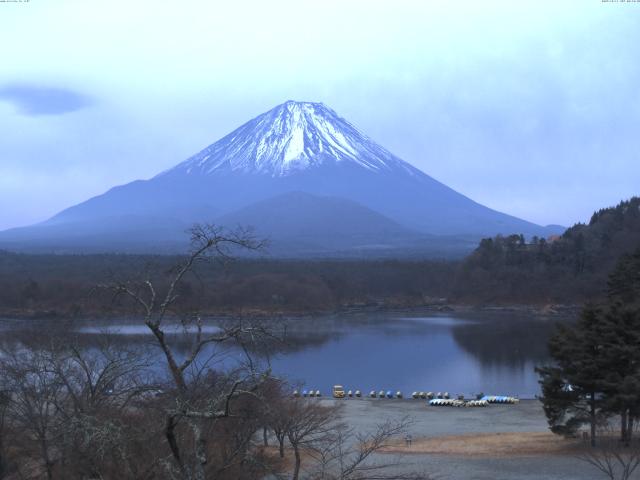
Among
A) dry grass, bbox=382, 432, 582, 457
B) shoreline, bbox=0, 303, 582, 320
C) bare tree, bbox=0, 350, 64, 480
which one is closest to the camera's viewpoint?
bare tree, bbox=0, 350, 64, 480

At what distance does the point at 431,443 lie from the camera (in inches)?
618

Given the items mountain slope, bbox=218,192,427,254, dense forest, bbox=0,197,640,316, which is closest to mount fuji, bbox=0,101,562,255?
mountain slope, bbox=218,192,427,254

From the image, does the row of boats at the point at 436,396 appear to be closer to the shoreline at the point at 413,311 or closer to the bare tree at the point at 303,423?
the bare tree at the point at 303,423

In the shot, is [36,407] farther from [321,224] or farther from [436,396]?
[321,224]

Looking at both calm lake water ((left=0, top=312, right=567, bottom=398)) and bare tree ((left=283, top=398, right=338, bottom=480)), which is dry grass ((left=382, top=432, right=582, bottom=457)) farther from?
calm lake water ((left=0, top=312, right=567, bottom=398))

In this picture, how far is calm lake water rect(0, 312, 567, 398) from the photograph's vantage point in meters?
25.5

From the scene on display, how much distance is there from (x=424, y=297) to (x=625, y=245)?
13710 millimetres

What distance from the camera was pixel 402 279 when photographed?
66.1m

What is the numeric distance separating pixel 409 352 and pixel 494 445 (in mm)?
17868

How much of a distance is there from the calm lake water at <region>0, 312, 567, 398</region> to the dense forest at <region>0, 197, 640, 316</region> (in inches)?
318

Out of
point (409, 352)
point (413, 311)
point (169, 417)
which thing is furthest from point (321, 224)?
point (169, 417)

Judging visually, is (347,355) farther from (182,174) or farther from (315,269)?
(182,174)

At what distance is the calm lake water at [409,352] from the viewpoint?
25.5 meters

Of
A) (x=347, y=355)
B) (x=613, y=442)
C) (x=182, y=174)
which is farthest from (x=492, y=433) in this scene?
(x=182, y=174)
